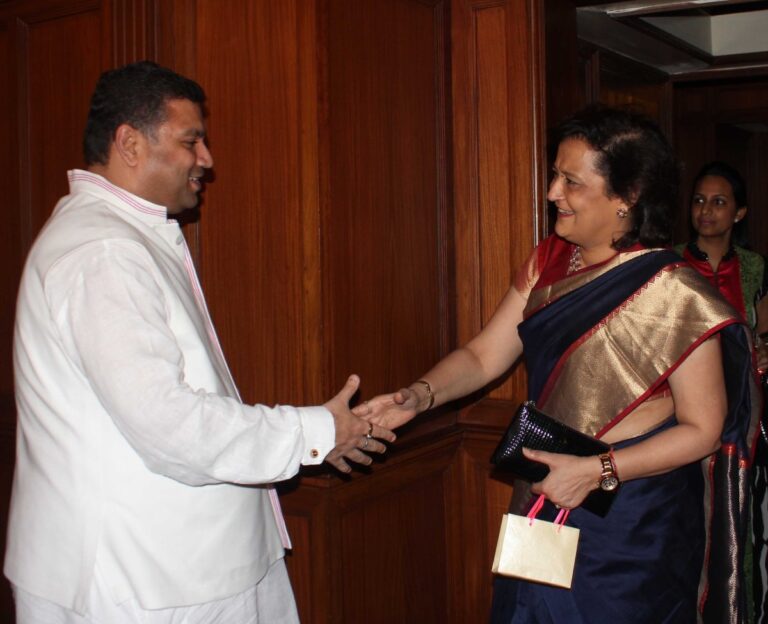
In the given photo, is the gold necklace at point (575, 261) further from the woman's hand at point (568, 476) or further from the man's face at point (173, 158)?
the man's face at point (173, 158)

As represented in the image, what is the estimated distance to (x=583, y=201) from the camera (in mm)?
2020

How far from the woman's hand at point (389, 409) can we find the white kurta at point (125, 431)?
0.44 m

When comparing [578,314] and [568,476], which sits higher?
[578,314]

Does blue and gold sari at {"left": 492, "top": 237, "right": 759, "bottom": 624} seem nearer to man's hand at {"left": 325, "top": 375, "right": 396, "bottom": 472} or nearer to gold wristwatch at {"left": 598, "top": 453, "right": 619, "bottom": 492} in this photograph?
gold wristwatch at {"left": 598, "top": 453, "right": 619, "bottom": 492}

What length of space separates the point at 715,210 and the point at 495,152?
1487 millimetres

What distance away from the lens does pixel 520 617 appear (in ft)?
6.68

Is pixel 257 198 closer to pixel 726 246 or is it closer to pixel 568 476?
pixel 568 476

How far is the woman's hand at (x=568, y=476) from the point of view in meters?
1.88

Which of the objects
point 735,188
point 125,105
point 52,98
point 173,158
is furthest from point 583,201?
point 735,188

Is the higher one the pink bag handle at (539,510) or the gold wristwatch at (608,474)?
the gold wristwatch at (608,474)

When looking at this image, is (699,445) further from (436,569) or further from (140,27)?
(140,27)

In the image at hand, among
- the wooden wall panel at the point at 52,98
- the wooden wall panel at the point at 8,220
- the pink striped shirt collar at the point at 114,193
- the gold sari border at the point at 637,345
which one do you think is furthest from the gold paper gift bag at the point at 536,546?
the wooden wall panel at the point at 8,220

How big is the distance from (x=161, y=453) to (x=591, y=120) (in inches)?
44.4

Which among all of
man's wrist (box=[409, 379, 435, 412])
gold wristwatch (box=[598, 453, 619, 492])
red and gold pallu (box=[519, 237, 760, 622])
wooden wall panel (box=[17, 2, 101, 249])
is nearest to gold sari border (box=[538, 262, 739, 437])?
red and gold pallu (box=[519, 237, 760, 622])
